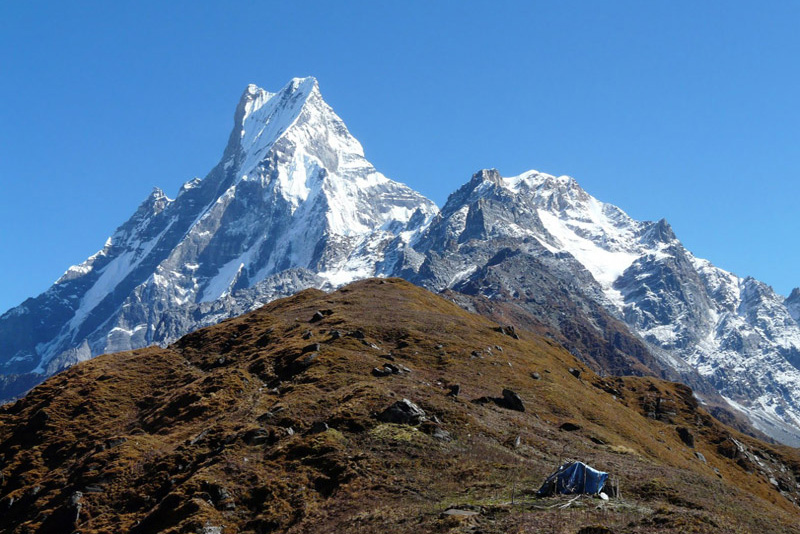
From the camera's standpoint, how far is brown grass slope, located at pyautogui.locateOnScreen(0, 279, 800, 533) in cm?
4659

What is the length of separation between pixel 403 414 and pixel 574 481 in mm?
20256

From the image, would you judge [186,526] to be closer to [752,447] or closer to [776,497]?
[776,497]

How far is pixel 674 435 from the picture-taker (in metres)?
124

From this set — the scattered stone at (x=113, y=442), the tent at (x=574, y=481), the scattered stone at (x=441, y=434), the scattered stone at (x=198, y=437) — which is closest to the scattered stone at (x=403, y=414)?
the scattered stone at (x=441, y=434)

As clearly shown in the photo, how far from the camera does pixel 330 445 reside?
57.1 metres

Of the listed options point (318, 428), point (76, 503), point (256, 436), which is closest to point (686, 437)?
point (318, 428)

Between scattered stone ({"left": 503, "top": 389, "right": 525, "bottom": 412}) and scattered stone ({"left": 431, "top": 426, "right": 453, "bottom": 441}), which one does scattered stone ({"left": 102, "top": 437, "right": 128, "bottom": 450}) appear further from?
scattered stone ({"left": 503, "top": 389, "right": 525, "bottom": 412})

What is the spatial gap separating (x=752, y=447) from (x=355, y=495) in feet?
460

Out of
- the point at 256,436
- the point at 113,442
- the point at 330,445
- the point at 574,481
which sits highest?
the point at 113,442

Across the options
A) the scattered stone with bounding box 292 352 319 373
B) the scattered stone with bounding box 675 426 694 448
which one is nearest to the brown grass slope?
the scattered stone with bounding box 292 352 319 373

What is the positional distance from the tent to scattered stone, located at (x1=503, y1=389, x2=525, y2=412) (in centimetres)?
3093

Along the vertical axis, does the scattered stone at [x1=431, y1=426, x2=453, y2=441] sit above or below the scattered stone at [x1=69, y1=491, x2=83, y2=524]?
above

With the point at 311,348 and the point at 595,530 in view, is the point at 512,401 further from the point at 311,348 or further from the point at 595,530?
the point at 595,530

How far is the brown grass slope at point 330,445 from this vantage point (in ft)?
153
